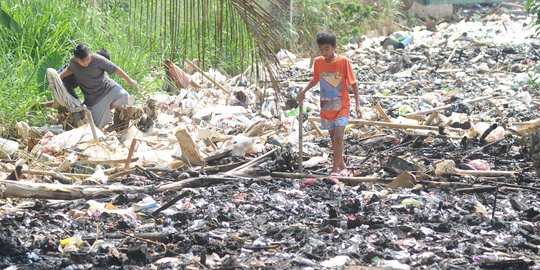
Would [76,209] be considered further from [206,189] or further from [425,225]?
[425,225]

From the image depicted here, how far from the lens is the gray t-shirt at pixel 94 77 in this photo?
32.1 ft

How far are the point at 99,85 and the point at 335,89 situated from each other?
11.7ft

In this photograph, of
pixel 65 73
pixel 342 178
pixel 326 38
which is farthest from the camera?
pixel 65 73

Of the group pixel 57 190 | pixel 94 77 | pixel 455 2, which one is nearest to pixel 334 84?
pixel 57 190

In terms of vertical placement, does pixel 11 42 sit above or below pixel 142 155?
above

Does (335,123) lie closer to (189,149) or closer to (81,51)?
(189,149)

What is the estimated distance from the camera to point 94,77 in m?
9.95

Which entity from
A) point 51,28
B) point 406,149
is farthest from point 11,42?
point 406,149

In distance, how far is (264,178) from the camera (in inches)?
273

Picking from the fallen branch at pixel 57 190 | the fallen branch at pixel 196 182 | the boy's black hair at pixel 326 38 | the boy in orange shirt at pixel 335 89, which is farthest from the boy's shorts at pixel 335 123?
the fallen branch at pixel 57 190

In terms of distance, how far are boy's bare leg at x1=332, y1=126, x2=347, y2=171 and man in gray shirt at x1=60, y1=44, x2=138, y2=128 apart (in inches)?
125

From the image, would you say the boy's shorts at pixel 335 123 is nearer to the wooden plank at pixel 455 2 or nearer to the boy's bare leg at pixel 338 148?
the boy's bare leg at pixel 338 148

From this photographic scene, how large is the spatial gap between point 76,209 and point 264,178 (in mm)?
1471

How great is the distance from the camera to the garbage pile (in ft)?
16.2
